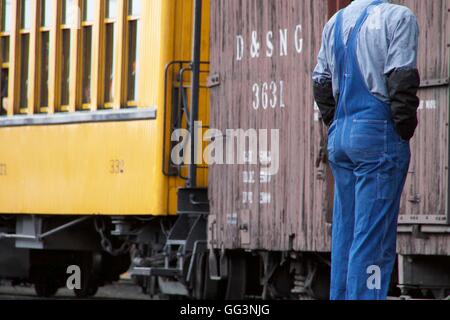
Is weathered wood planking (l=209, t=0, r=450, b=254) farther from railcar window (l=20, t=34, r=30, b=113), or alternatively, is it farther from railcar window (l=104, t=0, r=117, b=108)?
railcar window (l=20, t=34, r=30, b=113)

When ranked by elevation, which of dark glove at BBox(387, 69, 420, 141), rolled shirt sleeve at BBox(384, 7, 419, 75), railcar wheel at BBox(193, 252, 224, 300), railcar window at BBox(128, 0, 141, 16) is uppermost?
railcar window at BBox(128, 0, 141, 16)

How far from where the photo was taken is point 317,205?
10.1 m

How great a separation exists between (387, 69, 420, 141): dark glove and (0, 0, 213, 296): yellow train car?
6092 mm

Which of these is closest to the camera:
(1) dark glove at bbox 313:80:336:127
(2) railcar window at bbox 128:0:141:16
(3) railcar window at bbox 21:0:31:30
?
(1) dark glove at bbox 313:80:336:127

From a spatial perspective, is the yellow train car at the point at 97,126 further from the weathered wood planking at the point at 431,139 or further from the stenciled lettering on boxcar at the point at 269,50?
the weathered wood planking at the point at 431,139

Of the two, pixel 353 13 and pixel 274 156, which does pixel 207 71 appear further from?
pixel 353 13

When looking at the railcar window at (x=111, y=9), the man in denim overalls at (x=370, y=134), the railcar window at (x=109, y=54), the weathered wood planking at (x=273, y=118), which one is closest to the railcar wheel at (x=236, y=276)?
the weathered wood planking at (x=273, y=118)

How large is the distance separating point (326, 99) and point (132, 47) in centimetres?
675

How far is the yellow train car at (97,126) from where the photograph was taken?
12633 millimetres

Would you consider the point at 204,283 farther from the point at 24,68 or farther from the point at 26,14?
the point at 26,14

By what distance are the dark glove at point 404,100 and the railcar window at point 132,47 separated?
23.4ft

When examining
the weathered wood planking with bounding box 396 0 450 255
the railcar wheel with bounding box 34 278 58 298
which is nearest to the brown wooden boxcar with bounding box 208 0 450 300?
the weathered wood planking with bounding box 396 0 450 255

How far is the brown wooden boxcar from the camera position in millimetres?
8711
